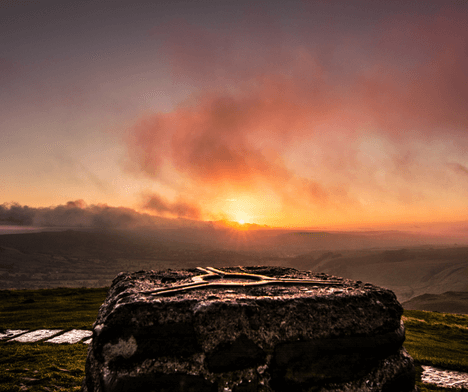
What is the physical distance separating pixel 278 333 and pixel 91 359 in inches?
92.3

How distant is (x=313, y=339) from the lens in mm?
3283

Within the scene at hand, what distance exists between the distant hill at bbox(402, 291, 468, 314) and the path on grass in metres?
92.8

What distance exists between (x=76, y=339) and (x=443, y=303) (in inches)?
4505

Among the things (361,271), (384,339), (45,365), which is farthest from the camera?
(361,271)

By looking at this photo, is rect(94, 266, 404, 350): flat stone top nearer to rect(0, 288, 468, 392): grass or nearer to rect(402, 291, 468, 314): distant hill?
rect(0, 288, 468, 392): grass

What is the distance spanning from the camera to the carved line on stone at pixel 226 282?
400 centimetres

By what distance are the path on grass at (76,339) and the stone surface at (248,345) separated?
6463 millimetres

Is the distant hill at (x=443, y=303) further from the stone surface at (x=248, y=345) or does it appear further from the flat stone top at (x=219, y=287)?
the stone surface at (x=248, y=345)

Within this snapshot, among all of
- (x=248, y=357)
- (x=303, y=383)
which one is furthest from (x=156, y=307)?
(x=303, y=383)

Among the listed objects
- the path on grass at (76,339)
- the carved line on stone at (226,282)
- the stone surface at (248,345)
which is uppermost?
the carved line on stone at (226,282)

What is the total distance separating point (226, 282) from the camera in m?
4.66

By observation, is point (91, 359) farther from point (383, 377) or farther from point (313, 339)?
point (383, 377)

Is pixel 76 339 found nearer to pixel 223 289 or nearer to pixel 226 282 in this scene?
pixel 226 282

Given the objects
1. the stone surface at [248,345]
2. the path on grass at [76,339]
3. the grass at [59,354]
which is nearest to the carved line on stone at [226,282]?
the stone surface at [248,345]
